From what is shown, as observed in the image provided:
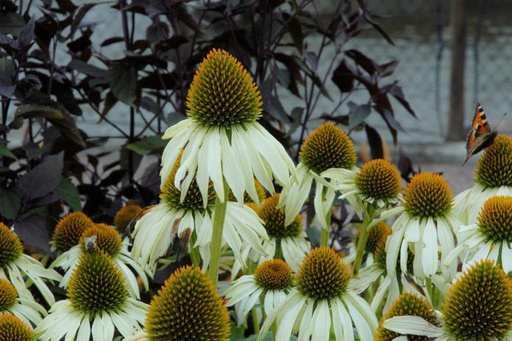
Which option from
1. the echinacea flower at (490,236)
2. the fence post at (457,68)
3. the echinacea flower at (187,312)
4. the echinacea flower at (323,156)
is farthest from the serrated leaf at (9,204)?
the fence post at (457,68)

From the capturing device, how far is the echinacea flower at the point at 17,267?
3.93 ft

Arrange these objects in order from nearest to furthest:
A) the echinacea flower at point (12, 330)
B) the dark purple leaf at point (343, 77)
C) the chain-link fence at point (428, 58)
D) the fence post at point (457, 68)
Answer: the echinacea flower at point (12, 330) → the dark purple leaf at point (343, 77) → the fence post at point (457, 68) → the chain-link fence at point (428, 58)

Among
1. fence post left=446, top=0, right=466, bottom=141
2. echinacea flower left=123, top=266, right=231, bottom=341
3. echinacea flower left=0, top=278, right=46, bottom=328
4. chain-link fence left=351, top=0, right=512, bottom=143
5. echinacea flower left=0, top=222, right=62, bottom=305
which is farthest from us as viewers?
chain-link fence left=351, top=0, right=512, bottom=143

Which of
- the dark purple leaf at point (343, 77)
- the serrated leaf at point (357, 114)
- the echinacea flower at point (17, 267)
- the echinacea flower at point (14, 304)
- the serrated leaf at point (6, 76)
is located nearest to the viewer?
the echinacea flower at point (14, 304)

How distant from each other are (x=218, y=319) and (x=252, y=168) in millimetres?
189

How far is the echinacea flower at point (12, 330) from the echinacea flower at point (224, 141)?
9.3 inches

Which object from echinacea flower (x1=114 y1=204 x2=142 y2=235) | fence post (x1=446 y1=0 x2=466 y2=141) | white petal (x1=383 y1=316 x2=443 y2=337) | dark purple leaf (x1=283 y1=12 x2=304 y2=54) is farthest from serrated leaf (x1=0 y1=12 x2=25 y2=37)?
fence post (x1=446 y1=0 x2=466 y2=141)

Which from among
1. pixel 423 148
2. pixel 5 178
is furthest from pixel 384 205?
pixel 423 148

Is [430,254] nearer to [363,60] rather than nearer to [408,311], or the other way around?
[408,311]

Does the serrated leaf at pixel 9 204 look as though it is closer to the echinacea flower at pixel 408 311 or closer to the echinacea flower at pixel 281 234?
the echinacea flower at pixel 281 234

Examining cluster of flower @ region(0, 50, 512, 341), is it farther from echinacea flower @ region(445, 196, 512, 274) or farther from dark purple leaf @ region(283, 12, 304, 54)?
dark purple leaf @ region(283, 12, 304, 54)

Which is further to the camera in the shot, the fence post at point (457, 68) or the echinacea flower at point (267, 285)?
the fence post at point (457, 68)

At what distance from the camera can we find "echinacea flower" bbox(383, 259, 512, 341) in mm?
866

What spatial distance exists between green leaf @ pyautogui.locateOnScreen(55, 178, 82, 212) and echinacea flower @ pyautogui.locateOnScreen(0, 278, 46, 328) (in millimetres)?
365
